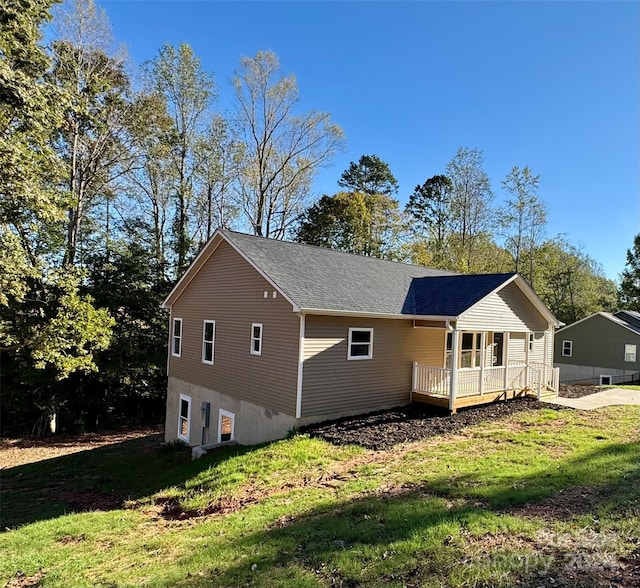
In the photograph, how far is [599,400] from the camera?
1453cm

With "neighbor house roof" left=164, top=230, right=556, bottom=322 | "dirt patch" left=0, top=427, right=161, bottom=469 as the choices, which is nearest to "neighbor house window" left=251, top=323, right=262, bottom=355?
"neighbor house roof" left=164, top=230, right=556, bottom=322

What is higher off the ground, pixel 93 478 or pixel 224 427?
pixel 224 427

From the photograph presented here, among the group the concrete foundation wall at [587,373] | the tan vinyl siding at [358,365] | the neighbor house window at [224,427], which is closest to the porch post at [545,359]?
the tan vinyl siding at [358,365]

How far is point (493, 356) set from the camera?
1542cm

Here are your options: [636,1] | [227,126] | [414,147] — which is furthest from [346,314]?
[227,126]

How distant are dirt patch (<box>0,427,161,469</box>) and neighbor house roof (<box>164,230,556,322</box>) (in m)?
7.93

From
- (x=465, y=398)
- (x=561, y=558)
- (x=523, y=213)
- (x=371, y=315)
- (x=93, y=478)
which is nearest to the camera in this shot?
(x=561, y=558)

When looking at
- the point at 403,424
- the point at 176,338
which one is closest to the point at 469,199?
the point at 176,338

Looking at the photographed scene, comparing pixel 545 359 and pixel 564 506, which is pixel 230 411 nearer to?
pixel 564 506

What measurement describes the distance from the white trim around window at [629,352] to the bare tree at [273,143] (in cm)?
2332

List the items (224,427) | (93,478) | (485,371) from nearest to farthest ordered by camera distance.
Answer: (93,478)
(485,371)
(224,427)

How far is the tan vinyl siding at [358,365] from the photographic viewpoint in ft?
36.3

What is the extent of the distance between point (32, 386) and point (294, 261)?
613 inches

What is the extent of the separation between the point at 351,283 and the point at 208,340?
539 cm
